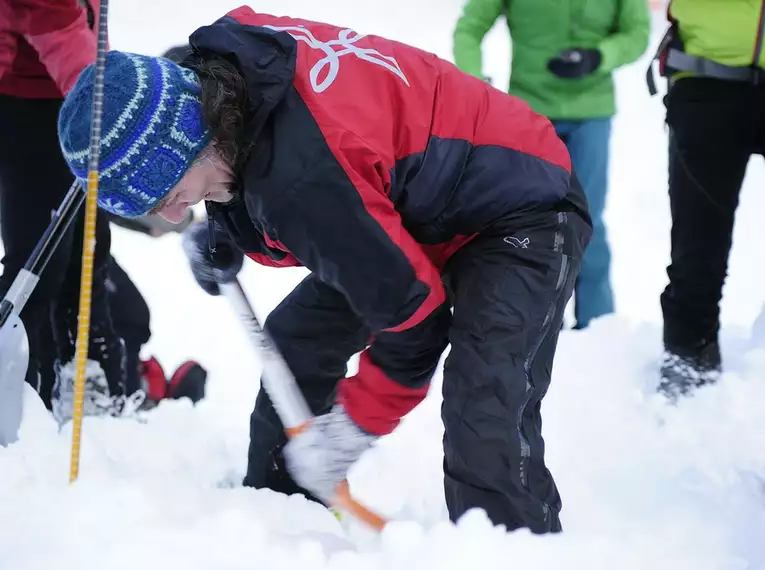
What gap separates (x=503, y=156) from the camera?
4.09ft

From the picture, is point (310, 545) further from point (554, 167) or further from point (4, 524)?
point (554, 167)

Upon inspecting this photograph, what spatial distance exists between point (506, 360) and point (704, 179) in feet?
3.04

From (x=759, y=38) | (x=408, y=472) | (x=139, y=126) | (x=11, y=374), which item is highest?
(x=139, y=126)

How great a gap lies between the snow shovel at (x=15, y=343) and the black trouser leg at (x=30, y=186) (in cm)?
17

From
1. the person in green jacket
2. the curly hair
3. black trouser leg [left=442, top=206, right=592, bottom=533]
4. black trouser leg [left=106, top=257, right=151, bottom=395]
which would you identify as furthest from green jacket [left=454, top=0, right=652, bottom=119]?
the curly hair

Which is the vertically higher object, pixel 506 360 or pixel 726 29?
pixel 726 29

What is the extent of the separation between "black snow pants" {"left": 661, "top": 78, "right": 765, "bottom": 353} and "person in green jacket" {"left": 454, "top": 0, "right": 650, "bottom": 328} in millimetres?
477

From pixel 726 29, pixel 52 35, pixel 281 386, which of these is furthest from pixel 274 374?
pixel 726 29

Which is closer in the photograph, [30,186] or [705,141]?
[30,186]

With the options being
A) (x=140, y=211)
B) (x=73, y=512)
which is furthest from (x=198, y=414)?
(x=140, y=211)

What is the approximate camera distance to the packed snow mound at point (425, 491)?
1146 mm

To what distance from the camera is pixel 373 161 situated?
1.07 m

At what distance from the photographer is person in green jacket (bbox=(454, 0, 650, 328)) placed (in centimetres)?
235

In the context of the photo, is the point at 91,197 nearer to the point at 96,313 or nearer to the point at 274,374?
the point at 274,374
